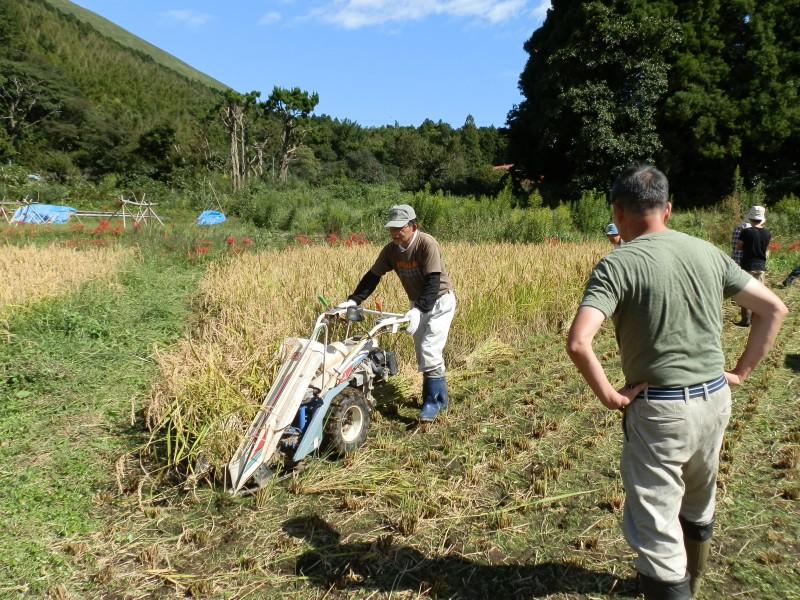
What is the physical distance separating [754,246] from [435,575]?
6.47 meters

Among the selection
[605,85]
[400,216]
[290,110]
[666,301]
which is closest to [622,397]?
[666,301]

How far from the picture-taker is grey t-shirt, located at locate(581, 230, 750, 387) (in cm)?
185

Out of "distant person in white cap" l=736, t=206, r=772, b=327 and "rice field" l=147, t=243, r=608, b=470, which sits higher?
"distant person in white cap" l=736, t=206, r=772, b=327

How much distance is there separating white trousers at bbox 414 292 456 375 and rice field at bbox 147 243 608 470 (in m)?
0.86

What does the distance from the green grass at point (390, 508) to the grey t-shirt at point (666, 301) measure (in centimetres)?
113

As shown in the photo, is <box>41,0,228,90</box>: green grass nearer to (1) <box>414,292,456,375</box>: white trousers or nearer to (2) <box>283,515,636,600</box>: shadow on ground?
(1) <box>414,292,456,375</box>: white trousers

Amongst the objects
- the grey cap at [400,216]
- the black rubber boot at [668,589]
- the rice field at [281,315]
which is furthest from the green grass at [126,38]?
the black rubber boot at [668,589]

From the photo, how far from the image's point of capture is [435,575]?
8.32 feet

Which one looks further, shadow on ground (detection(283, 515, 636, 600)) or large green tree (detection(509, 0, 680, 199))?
large green tree (detection(509, 0, 680, 199))

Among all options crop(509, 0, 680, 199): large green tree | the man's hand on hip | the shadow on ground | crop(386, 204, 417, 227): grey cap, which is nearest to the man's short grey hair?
the man's hand on hip

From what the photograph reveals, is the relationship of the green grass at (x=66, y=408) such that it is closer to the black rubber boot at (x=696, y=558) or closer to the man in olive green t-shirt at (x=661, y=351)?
the man in olive green t-shirt at (x=661, y=351)

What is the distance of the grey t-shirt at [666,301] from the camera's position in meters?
1.85

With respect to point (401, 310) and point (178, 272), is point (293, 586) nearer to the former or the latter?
point (401, 310)

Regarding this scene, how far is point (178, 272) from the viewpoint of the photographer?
10.2 m
